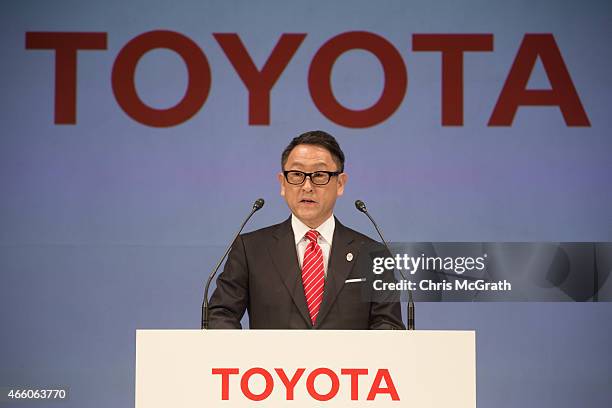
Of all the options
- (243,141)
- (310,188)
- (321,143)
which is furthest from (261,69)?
(310,188)

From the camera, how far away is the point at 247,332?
A: 2.11m

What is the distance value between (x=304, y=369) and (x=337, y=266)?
890 millimetres

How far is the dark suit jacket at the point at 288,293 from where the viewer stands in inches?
114

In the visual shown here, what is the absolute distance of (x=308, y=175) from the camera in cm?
298

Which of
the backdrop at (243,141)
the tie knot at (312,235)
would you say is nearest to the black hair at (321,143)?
the tie knot at (312,235)

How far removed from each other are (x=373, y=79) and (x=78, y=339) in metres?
1.99

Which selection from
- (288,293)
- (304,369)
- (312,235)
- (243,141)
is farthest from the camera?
(243,141)

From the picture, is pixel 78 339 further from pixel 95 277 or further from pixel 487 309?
pixel 487 309

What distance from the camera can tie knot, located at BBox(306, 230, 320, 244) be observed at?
119 inches

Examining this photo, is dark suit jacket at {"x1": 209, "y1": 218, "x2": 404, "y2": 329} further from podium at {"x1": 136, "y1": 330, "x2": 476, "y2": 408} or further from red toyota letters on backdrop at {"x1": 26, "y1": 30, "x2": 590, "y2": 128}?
red toyota letters on backdrop at {"x1": 26, "y1": 30, "x2": 590, "y2": 128}

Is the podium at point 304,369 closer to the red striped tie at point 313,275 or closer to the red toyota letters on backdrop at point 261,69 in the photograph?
the red striped tie at point 313,275

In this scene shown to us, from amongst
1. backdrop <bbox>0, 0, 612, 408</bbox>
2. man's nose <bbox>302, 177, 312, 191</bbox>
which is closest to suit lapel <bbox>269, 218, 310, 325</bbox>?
man's nose <bbox>302, 177, 312, 191</bbox>

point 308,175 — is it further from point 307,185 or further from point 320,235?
point 320,235

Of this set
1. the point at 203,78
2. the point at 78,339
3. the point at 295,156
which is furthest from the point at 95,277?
the point at 295,156
